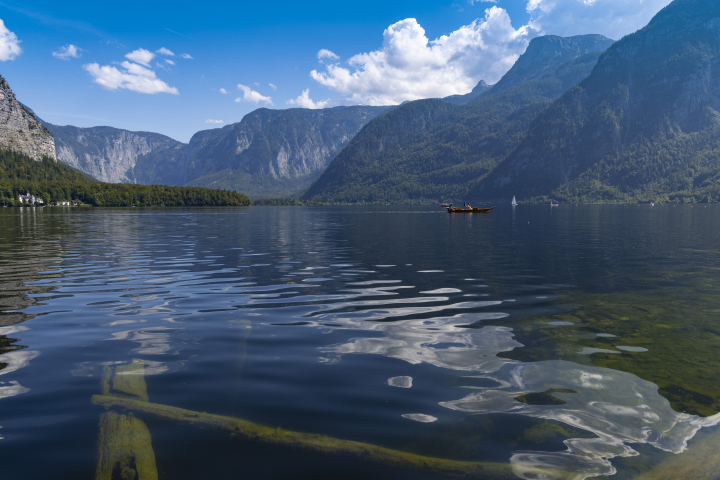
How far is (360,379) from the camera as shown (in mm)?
10625

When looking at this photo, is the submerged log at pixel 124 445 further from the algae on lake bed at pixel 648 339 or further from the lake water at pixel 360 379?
the algae on lake bed at pixel 648 339

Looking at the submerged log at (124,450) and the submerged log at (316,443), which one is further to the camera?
the submerged log at (316,443)

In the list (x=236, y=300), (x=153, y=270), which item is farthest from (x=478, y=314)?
(x=153, y=270)

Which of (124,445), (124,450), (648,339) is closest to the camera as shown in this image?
(124,450)

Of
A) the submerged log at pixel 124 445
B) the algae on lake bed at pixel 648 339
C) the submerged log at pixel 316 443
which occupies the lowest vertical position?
the algae on lake bed at pixel 648 339

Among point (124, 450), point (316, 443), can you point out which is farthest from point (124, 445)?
point (316, 443)

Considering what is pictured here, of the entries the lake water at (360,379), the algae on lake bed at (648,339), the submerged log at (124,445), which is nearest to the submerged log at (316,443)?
the lake water at (360,379)

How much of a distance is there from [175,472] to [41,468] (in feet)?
7.10

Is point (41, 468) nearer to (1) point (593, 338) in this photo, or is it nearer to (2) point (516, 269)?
(1) point (593, 338)

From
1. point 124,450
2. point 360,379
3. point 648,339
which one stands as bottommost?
point 648,339

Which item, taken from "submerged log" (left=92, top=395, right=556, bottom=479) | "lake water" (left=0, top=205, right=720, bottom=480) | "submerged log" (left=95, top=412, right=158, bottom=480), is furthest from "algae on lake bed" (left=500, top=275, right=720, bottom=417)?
"submerged log" (left=95, top=412, right=158, bottom=480)

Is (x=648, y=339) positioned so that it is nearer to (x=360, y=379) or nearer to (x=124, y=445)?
(x=360, y=379)

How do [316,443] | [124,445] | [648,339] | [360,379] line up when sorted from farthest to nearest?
[648,339]
[360,379]
[316,443]
[124,445]

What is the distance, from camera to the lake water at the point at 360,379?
711 cm
